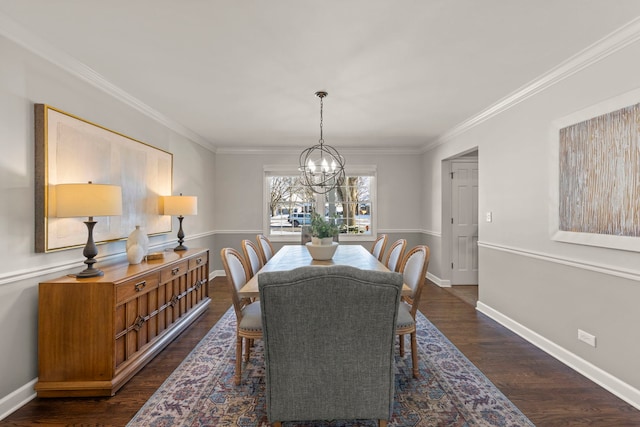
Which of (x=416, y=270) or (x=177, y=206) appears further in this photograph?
(x=177, y=206)

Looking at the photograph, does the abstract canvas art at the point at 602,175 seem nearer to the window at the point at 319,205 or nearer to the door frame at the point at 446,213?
the door frame at the point at 446,213

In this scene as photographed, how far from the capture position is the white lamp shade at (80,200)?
2148mm

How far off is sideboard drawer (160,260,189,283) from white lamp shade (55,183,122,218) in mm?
838

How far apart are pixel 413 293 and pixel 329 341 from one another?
94 centimetres

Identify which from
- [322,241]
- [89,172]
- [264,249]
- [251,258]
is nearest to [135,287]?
[251,258]

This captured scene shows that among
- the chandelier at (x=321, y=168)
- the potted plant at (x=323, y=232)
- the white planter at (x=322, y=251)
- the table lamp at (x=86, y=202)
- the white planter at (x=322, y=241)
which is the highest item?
the chandelier at (x=321, y=168)

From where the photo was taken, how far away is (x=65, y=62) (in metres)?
2.40

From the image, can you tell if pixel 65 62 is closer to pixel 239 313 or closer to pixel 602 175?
pixel 239 313

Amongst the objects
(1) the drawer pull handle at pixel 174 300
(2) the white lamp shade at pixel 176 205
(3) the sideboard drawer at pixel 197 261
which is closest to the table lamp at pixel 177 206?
(2) the white lamp shade at pixel 176 205

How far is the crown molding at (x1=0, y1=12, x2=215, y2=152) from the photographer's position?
1.99 meters

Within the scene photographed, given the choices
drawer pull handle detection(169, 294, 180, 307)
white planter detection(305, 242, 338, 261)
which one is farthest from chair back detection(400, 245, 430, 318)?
drawer pull handle detection(169, 294, 180, 307)

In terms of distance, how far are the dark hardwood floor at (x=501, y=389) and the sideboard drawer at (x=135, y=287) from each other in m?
0.63

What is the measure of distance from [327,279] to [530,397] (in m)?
1.82

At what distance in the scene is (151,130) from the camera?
372cm
